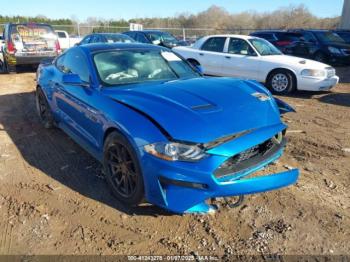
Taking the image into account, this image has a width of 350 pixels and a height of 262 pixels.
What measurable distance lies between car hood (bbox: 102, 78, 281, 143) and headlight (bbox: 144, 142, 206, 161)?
7 centimetres

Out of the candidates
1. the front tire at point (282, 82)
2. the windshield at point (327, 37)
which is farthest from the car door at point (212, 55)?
the windshield at point (327, 37)

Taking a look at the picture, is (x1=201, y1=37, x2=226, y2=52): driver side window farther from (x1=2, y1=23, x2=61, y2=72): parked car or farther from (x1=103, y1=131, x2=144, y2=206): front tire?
(x1=103, y1=131, x2=144, y2=206): front tire

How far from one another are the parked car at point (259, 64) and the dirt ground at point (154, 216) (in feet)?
14.0

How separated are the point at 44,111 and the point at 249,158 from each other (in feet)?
14.5

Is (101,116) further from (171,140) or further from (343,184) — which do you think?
(343,184)

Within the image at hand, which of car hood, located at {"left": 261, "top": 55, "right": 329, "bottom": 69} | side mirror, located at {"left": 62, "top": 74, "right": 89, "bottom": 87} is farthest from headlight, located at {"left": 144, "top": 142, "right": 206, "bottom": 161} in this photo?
car hood, located at {"left": 261, "top": 55, "right": 329, "bottom": 69}

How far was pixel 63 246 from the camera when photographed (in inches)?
121

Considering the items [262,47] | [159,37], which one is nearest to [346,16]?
[159,37]

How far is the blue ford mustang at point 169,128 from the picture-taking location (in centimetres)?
301

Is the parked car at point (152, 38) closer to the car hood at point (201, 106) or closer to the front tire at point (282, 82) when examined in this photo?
the front tire at point (282, 82)

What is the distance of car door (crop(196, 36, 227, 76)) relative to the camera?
10453 millimetres

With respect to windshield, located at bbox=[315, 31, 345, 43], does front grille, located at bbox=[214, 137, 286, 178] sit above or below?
below

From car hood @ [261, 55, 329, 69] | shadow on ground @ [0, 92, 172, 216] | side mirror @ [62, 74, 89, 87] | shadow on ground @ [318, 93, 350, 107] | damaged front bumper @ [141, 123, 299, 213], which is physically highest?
side mirror @ [62, 74, 89, 87]

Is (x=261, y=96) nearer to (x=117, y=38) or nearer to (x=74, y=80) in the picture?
(x=74, y=80)
